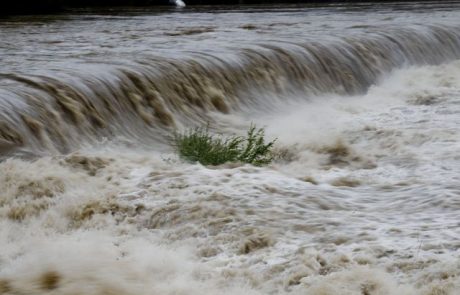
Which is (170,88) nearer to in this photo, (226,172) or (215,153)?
(215,153)

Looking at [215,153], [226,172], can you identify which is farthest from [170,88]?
[226,172]

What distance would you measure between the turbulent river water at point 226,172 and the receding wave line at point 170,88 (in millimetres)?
26

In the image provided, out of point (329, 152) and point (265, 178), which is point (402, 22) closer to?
point (329, 152)

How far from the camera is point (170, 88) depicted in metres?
9.45

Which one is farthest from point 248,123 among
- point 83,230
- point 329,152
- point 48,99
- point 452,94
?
point 83,230

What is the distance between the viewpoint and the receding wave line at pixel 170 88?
748cm

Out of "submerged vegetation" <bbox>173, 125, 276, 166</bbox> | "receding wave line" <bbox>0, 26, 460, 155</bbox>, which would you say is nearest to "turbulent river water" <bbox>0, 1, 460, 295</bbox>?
"receding wave line" <bbox>0, 26, 460, 155</bbox>

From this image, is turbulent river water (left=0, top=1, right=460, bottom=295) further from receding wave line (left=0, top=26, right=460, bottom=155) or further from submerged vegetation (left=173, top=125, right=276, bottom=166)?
submerged vegetation (left=173, top=125, right=276, bottom=166)

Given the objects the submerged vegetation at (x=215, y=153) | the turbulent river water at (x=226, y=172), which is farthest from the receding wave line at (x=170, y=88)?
the submerged vegetation at (x=215, y=153)

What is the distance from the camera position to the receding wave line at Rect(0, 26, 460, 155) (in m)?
7.48

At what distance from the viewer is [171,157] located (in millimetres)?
7172

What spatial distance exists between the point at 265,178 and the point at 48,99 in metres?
2.95

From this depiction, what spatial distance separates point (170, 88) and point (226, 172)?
350cm

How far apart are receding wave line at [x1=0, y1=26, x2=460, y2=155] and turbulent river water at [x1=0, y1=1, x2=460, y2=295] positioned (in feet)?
0.09
